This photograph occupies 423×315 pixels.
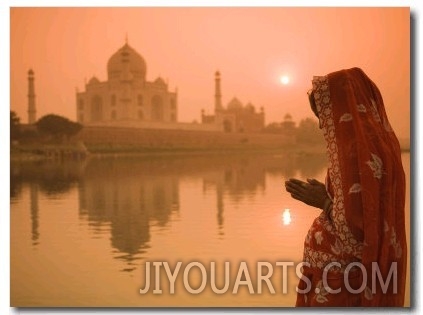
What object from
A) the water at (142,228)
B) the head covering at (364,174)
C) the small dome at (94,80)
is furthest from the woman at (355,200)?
the small dome at (94,80)

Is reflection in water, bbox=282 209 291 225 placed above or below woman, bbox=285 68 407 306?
below

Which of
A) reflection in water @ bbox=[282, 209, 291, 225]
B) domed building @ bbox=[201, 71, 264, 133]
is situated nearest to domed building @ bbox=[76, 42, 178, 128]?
domed building @ bbox=[201, 71, 264, 133]

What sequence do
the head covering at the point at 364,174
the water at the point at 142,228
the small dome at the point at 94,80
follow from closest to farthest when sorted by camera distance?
the head covering at the point at 364,174
the water at the point at 142,228
the small dome at the point at 94,80

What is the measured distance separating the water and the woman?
1.10m

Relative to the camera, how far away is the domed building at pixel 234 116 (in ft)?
8.52

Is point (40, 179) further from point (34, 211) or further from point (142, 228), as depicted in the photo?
point (142, 228)

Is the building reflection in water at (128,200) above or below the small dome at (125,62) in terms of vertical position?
below

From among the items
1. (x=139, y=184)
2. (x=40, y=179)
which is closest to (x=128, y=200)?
(x=139, y=184)

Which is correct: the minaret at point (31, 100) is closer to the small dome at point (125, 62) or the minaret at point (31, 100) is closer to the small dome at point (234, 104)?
the small dome at point (125, 62)

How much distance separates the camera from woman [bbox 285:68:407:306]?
4.13 ft

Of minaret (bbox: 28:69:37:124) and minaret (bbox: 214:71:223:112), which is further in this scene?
minaret (bbox: 214:71:223:112)

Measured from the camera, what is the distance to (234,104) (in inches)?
101

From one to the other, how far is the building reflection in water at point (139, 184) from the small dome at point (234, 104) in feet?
0.84

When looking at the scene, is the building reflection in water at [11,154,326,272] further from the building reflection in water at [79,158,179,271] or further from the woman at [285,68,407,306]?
the woman at [285,68,407,306]
